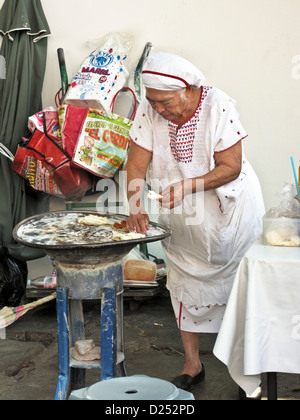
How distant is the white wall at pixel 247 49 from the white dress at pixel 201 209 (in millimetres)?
1490

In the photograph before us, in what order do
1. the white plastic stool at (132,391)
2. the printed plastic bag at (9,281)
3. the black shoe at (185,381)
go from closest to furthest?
the white plastic stool at (132,391), the black shoe at (185,381), the printed plastic bag at (9,281)

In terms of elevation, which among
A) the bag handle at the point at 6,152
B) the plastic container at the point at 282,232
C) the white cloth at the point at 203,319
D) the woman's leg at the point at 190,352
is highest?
the bag handle at the point at 6,152

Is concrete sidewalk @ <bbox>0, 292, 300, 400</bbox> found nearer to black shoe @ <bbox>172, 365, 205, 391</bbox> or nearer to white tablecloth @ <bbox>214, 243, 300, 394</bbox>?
black shoe @ <bbox>172, 365, 205, 391</bbox>

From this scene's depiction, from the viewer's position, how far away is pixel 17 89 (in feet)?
16.0

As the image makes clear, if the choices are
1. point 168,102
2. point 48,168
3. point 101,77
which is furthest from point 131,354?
point 101,77

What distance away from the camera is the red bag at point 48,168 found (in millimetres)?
4512

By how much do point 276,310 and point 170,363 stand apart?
1565 mm

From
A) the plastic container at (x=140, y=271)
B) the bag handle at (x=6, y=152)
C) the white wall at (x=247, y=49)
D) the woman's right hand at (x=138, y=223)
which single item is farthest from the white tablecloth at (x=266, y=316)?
the bag handle at (x=6, y=152)

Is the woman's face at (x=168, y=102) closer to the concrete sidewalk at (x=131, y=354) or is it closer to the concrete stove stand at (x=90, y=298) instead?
the concrete stove stand at (x=90, y=298)

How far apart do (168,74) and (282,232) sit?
0.97 m

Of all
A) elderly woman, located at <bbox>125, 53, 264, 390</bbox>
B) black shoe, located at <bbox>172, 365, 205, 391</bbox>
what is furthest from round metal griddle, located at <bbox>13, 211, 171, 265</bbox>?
black shoe, located at <bbox>172, 365, 205, 391</bbox>

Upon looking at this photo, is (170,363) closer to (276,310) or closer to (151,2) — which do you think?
(276,310)

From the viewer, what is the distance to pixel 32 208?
Answer: 511 centimetres
